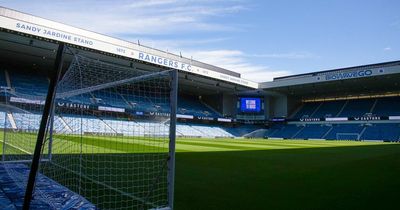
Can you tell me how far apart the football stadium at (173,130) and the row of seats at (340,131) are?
0.76ft

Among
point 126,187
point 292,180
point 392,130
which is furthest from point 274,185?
point 392,130

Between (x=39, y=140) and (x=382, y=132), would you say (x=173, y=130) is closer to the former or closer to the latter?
(x=39, y=140)

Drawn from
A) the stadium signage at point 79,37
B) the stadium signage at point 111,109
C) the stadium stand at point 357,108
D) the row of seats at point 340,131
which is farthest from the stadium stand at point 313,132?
the stadium signage at point 111,109

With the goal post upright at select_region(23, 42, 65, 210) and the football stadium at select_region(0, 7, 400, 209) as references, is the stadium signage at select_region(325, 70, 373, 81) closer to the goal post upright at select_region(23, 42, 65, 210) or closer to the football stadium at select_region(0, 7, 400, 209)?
the football stadium at select_region(0, 7, 400, 209)

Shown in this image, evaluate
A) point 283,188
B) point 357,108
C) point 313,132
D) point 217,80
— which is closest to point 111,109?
point 217,80

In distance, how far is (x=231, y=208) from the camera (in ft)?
17.1

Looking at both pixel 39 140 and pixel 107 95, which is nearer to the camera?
pixel 39 140

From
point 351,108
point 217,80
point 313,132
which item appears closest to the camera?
point 217,80

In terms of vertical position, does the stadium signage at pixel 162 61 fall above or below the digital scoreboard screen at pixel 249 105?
above

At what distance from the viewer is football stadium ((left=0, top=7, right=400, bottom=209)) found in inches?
224

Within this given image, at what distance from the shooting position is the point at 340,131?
1882 inches

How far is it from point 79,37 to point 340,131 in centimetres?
3697

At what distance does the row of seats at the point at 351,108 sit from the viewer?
154 ft

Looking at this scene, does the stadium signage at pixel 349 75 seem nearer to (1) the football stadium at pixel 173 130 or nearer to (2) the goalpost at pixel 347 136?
(1) the football stadium at pixel 173 130
